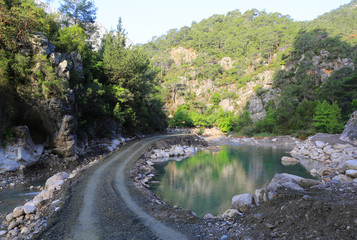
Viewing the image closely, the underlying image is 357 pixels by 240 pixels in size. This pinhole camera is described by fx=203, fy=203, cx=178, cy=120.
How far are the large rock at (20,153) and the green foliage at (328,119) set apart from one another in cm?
4013

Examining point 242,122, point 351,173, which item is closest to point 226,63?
point 242,122

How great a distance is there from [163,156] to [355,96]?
37060mm

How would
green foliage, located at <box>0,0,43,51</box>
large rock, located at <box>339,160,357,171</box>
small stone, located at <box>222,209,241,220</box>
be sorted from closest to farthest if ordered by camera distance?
small stone, located at <box>222,209,241,220</box>
large rock, located at <box>339,160,357,171</box>
green foliage, located at <box>0,0,43,51</box>

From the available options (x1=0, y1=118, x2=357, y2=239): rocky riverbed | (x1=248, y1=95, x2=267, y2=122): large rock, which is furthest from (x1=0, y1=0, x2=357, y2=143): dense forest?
(x1=0, y1=118, x2=357, y2=239): rocky riverbed

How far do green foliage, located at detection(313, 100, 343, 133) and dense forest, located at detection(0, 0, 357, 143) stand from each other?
0.15m

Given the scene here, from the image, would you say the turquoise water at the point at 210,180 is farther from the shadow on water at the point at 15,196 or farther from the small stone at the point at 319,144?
the shadow on water at the point at 15,196

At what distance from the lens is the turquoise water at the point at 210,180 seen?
469 inches

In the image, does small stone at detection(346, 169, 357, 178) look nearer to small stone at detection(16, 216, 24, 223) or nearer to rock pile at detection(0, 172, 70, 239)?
rock pile at detection(0, 172, 70, 239)

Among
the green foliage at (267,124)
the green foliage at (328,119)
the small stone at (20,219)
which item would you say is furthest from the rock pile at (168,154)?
the green foliage at (267,124)

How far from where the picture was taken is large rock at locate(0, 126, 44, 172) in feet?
45.6

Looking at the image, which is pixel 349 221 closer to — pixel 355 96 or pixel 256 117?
pixel 355 96

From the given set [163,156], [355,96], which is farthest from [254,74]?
[163,156]

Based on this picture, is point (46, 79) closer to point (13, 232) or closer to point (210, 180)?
point (13, 232)

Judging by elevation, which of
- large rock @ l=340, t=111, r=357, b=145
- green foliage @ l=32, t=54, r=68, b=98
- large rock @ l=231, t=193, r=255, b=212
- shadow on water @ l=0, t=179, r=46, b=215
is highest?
green foliage @ l=32, t=54, r=68, b=98
